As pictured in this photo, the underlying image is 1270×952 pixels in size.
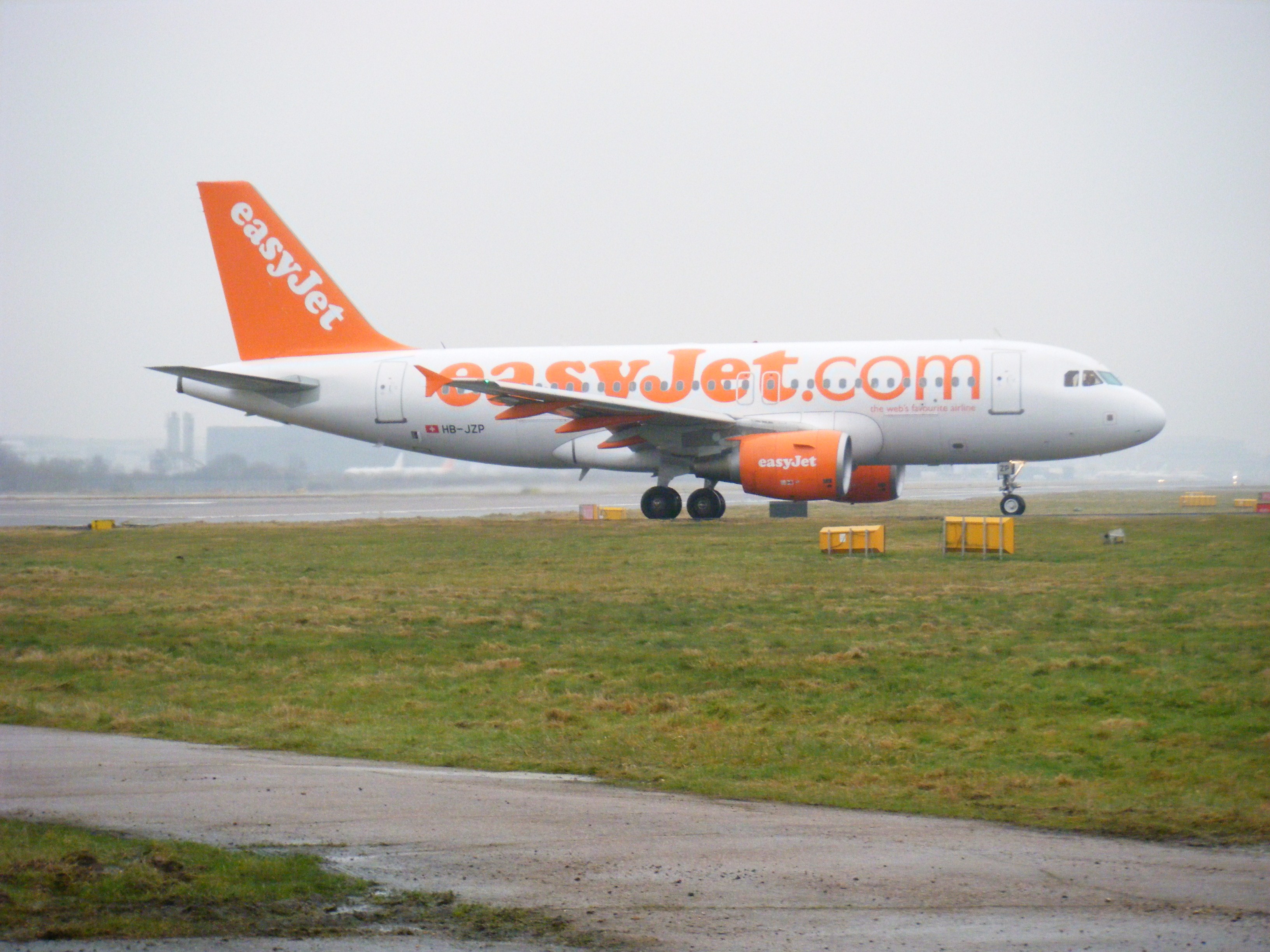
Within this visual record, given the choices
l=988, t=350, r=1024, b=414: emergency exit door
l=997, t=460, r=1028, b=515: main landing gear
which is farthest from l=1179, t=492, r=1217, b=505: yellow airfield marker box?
l=988, t=350, r=1024, b=414: emergency exit door

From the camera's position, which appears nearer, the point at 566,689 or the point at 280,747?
the point at 280,747

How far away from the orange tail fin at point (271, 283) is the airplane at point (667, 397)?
0.14 feet

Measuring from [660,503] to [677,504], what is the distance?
0.51 meters

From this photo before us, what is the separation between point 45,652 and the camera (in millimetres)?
13531

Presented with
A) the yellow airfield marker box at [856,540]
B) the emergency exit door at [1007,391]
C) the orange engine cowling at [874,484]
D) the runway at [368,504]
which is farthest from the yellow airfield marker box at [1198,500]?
the yellow airfield marker box at [856,540]

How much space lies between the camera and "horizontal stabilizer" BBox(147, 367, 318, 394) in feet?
104

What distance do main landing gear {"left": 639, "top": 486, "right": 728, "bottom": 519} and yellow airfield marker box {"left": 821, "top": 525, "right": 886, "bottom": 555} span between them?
9059mm

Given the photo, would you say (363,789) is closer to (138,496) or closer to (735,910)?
(735,910)

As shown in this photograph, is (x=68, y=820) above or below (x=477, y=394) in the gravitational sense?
below

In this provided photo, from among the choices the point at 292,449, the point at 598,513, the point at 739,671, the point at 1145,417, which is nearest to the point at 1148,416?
the point at 1145,417

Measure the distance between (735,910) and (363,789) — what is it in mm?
3048

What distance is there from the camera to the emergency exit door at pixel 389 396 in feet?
108

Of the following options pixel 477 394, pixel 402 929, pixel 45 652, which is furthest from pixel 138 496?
pixel 402 929

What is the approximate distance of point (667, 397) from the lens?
3095 centimetres
